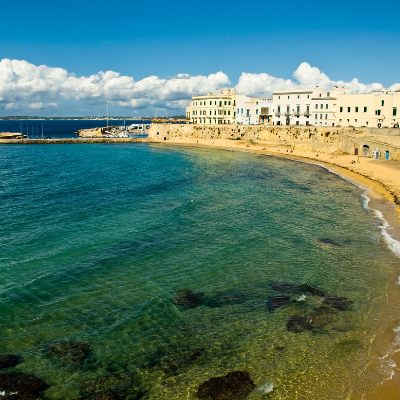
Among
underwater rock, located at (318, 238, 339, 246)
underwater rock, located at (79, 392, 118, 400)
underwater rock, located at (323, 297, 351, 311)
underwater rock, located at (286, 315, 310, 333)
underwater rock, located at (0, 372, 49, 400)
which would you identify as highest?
underwater rock, located at (318, 238, 339, 246)

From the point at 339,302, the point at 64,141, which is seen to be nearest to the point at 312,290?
the point at 339,302

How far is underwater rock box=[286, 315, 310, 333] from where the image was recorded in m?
14.5

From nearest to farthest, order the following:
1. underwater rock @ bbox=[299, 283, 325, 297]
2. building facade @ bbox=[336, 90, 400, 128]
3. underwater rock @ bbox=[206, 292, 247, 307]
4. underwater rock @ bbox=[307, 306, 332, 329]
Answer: underwater rock @ bbox=[307, 306, 332, 329] < underwater rock @ bbox=[206, 292, 247, 307] < underwater rock @ bbox=[299, 283, 325, 297] < building facade @ bbox=[336, 90, 400, 128]

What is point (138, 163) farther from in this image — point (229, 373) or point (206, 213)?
point (229, 373)

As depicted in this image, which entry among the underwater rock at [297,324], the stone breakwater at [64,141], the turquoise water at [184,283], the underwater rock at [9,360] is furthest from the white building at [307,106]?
the underwater rock at [9,360]

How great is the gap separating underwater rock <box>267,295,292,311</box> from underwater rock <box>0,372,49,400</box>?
8.94m

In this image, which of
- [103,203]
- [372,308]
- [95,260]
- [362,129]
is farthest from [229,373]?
[362,129]

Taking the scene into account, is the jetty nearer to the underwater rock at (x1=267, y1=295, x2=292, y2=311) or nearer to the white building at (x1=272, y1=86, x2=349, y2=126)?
the white building at (x1=272, y1=86, x2=349, y2=126)

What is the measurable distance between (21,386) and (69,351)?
1.92 m

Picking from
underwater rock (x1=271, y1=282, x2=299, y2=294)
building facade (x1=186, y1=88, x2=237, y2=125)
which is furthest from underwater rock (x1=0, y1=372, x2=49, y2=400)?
building facade (x1=186, y1=88, x2=237, y2=125)

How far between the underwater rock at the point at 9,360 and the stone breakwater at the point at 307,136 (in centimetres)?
5567

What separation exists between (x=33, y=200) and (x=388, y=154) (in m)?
48.9

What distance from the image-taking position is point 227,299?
16844 millimetres

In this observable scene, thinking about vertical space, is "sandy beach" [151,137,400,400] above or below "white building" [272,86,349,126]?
below
